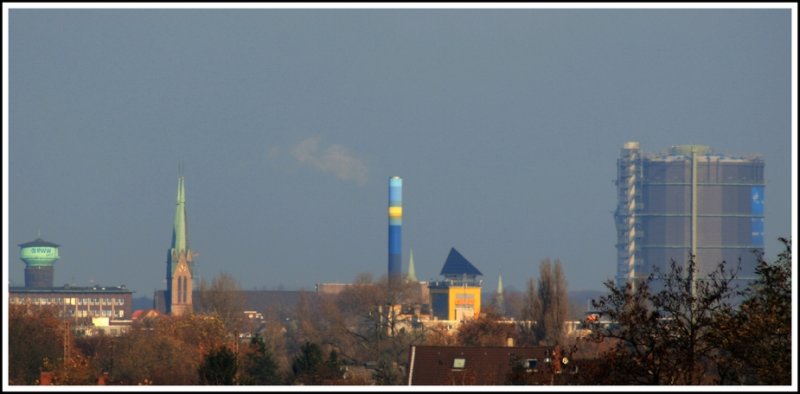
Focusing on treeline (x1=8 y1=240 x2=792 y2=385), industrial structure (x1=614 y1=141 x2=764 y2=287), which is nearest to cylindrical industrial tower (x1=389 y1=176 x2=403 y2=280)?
treeline (x1=8 y1=240 x2=792 y2=385)

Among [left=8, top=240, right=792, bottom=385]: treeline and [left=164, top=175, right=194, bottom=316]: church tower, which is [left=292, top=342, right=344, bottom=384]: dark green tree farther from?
[left=164, top=175, right=194, bottom=316]: church tower

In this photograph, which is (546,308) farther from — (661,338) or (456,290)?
(456,290)

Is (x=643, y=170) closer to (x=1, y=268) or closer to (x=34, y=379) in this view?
(x=34, y=379)

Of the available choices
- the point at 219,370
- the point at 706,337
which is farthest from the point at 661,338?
the point at 219,370

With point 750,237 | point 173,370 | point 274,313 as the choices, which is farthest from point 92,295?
point 173,370

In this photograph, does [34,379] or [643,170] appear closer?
[34,379]

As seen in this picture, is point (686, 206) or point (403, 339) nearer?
point (403, 339)

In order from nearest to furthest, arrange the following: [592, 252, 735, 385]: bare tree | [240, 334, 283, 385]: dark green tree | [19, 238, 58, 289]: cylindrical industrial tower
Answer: [592, 252, 735, 385]: bare tree, [240, 334, 283, 385]: dark green tree, [19, 238, 58, 289]: cylindrical industrial tower
